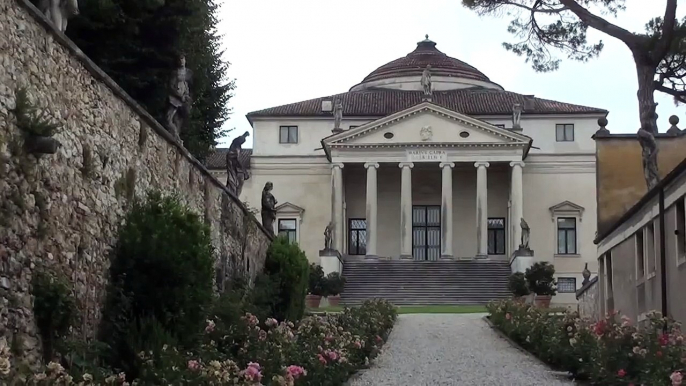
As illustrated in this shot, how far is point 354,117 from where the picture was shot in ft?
203

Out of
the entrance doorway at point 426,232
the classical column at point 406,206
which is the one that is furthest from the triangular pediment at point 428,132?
the entrance doorway at point 426,232

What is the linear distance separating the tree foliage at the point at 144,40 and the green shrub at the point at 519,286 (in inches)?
937

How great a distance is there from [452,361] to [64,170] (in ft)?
34.0

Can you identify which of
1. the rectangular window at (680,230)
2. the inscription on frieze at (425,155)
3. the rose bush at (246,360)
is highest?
the inscription on frieze at (425,155)

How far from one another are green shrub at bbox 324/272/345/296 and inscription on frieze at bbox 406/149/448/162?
11.6 m

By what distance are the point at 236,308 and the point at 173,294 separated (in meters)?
2.42

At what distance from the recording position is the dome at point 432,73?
67.6 m

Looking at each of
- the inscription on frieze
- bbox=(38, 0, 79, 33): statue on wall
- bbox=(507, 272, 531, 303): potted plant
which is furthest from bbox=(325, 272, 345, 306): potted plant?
bbox=(38, 0, 79, 33): statue on wall

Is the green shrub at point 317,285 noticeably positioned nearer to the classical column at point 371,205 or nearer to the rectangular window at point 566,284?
the classical column at point 371,205

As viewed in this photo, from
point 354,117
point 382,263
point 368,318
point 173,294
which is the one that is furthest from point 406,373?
point 354,117

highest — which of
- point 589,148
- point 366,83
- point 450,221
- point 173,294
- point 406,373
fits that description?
point 366,83

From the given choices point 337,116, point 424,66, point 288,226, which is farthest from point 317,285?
point 424,66

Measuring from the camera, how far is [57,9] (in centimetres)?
1147

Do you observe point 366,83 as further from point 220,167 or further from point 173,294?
point 173,294
